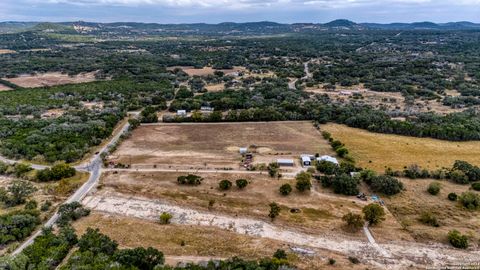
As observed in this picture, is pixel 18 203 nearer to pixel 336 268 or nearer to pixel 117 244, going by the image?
pixel 117 244

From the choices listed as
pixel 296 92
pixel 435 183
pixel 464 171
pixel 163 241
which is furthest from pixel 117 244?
pixel 296 92

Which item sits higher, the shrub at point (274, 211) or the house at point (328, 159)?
the house at point (328, 159)

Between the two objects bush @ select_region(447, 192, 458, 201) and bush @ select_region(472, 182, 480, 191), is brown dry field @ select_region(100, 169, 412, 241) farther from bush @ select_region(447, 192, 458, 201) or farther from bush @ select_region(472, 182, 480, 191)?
bush @ select_region(472, 182, 480, 191)

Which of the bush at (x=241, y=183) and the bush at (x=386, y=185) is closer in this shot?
the bush at (x=386, y=185)

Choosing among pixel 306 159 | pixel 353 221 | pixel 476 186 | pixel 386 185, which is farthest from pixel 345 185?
pixel 476 186

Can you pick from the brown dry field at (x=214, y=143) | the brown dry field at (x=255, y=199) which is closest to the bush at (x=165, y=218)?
the brown dry field at (x=255, y=199)

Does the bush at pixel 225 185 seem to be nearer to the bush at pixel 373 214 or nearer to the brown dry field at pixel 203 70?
the bush at pixel 373 214

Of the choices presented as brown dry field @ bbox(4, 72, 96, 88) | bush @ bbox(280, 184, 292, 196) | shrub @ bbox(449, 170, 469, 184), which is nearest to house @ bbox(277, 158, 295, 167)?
bush @ bbox(280, 184, 292, 196)
